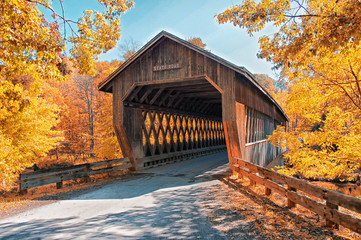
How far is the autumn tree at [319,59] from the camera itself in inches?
162

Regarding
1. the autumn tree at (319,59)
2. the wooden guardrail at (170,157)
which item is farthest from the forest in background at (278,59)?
the wooden guardrail at (170,157)

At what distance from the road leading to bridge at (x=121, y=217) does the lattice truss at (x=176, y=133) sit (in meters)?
5.04

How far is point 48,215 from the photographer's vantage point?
4.88 meters

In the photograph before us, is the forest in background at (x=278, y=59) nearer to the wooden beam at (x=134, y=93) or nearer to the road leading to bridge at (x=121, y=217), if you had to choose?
the road leading to bridge at (x=121, y=217)

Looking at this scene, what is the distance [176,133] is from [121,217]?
9855 mm

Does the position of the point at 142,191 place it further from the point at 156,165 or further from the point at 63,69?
the point at 156,165

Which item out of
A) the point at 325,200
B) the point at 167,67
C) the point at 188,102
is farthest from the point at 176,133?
the point at 325,200

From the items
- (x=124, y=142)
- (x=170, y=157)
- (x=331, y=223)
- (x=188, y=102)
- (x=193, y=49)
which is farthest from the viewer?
(x=188, y=102)

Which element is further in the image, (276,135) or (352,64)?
(276,135)

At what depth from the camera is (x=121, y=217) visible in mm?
4695

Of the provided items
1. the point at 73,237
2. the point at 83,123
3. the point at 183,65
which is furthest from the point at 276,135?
the point at 83,123

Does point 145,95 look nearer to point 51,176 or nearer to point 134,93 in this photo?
point 134,93

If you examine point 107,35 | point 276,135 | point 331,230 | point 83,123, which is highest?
point 107,35

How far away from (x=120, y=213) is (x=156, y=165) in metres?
7.10
